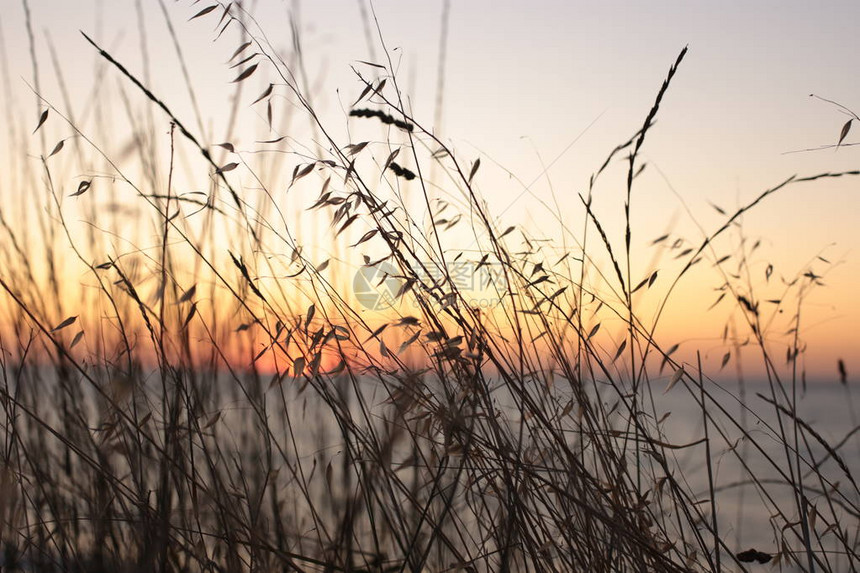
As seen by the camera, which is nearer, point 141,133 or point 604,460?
point 604,460

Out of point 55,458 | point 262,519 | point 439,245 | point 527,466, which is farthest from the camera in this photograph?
point 55,458

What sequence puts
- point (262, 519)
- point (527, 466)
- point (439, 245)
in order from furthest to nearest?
point (439, 245) → point (262, 519) → point (527, 466)

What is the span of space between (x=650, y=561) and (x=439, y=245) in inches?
20.5

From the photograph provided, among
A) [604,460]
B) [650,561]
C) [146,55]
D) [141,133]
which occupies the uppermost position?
[146,55]

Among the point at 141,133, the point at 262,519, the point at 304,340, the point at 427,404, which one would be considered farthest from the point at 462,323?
the point at 141,133

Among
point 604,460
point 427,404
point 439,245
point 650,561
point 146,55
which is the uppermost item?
point 146,55

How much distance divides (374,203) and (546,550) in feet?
1.60

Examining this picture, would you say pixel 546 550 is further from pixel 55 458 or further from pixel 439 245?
pixel 55 458

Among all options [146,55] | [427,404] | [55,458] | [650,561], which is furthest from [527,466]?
[146,55]

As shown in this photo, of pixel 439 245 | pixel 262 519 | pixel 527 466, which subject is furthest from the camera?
pixel 439 245

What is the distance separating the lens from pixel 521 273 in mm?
1240

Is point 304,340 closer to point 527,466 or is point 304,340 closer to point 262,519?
point 262,519

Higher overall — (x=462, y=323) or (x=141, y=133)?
(x=141, y=133)

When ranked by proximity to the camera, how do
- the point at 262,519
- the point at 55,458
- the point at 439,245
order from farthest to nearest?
the point at 55,458
the point at 439,245
the point at 262,519
